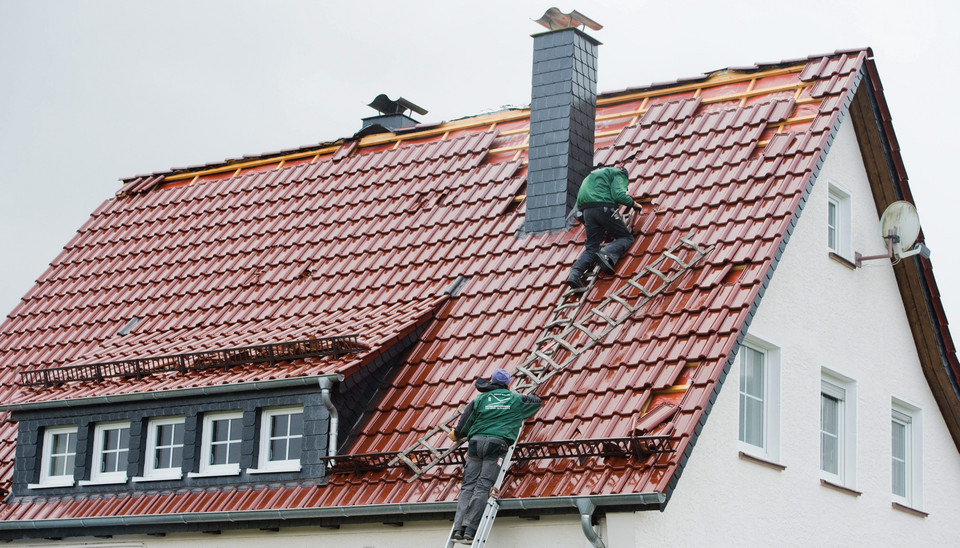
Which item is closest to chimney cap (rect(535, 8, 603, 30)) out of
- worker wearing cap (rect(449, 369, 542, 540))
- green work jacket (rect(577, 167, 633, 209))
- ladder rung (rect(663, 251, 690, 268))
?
green work jacket (rect(577, 167, 633, 209))

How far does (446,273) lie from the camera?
17.7 meters

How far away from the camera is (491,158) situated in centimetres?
1995

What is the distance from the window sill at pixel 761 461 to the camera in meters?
14.7

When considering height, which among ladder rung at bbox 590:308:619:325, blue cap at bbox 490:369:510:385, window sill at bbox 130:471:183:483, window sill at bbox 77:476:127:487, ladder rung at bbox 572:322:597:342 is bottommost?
window sill at bbox 77:476:127:487

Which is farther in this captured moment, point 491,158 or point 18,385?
point 491,158

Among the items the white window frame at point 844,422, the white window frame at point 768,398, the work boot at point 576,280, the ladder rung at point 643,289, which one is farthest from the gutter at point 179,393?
the white window frame at point 844,422

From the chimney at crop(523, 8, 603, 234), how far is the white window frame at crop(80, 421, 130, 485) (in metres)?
5.55

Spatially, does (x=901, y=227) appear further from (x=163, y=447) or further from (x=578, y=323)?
(x=163, y=447)

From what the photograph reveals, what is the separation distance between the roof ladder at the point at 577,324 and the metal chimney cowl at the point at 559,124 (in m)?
2.04

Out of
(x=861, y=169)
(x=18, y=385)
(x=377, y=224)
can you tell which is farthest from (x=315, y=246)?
(x=861, y=169)

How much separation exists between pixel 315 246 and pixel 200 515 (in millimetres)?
5086

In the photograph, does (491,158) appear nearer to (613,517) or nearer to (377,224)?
(377,224)

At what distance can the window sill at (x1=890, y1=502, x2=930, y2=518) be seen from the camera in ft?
58.3

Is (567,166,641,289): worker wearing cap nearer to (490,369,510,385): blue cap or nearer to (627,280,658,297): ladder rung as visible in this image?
(627,280,658,297): ladder rung
